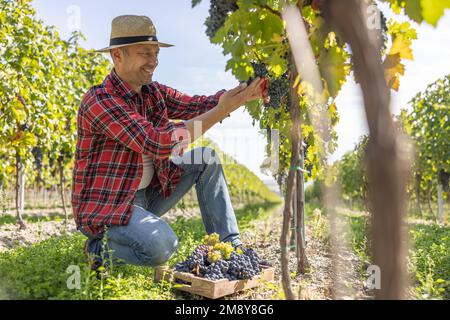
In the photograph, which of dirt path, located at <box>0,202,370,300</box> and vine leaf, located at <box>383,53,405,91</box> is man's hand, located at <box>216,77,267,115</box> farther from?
dirt path, located at <box>0,202,370,300</box>

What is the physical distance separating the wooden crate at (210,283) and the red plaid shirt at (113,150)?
423mm

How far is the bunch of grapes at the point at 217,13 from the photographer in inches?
91.1

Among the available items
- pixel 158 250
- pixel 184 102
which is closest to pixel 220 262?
pixel 158 250

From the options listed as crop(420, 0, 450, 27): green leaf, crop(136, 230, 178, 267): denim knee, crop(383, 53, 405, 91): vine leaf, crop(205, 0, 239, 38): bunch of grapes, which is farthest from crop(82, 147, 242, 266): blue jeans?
crop(420, 0, 450, 27): green leaf

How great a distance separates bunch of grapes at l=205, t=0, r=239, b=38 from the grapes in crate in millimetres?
1270

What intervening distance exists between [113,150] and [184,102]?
75 cm

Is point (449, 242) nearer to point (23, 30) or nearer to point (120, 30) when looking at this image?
point (120, 30)

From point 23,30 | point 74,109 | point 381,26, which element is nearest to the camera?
point 381,26

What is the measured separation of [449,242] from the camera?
5090 millimetres

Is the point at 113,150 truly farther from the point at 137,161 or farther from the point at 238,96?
the point at 238,96

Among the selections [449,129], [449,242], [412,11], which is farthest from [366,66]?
[449,129]

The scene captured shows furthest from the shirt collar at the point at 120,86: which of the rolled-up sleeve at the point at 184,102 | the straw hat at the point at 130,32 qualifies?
the rolled-up sleeve at the point at 184,102

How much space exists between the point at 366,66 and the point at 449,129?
31.1 ft

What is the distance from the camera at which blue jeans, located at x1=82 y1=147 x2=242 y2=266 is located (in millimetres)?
2666
